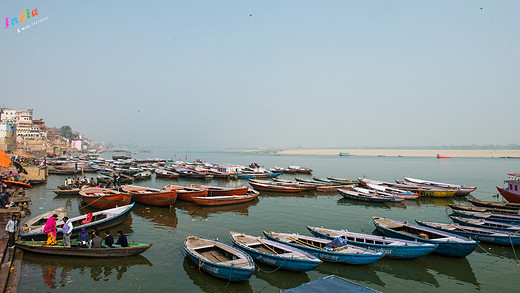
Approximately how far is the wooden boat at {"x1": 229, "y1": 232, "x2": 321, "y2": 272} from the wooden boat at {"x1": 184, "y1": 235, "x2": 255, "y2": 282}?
1.10 meters

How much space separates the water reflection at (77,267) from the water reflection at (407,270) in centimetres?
1293

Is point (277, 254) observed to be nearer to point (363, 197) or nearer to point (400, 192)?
point (363, 197)

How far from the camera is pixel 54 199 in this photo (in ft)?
108

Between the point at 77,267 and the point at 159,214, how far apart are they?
1211cm

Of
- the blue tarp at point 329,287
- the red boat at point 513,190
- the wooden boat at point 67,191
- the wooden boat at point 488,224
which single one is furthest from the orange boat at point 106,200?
the red boat at point 513,190

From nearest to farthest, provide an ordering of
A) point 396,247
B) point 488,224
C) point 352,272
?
point 352,272 → point 396,247 → point 488,224

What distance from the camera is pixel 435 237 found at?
1867 cm

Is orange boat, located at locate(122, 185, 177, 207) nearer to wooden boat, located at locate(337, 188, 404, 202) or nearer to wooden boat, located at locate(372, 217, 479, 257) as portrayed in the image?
wooden boat, located at locate(372, 217, 479, 257)

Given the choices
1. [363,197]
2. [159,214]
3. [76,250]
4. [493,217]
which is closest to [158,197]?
[159,214]

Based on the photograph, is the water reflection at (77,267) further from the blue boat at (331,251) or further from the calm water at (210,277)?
the blue boat at (331,251)

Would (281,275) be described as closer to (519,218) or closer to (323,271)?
(323,271)

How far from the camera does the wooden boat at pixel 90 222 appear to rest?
55.2ft

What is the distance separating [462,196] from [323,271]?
36.5 meters

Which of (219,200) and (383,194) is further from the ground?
(383,194)
